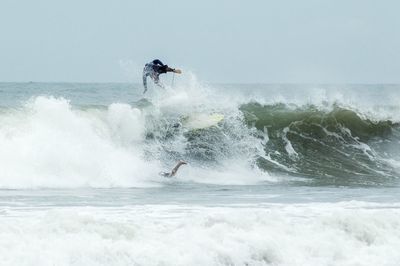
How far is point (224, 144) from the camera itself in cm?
1914

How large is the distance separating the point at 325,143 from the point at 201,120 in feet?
11.3

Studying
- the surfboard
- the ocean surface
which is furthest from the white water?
the surfboard

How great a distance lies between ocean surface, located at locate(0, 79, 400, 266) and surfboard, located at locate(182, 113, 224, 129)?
0.50ft

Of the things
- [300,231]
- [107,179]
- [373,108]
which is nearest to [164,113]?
[107,179]

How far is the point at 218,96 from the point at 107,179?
7.29 metres

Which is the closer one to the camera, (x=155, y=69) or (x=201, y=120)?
(x=155, y=69)

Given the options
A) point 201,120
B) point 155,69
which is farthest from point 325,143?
point 155,69

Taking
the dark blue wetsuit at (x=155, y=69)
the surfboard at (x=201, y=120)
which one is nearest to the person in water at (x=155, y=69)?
the dark blue wetsuit at (x=155, y=69)

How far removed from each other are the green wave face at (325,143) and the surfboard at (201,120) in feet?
3.11

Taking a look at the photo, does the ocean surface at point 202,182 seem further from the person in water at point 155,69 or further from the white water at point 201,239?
the person in water at point 155,69

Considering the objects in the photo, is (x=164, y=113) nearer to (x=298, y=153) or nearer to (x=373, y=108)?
(x=298, y=153)

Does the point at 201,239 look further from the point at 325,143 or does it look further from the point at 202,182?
the point at 325,143

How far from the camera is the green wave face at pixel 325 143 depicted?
Answer: 60.2 feet

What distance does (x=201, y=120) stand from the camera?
20.7m
